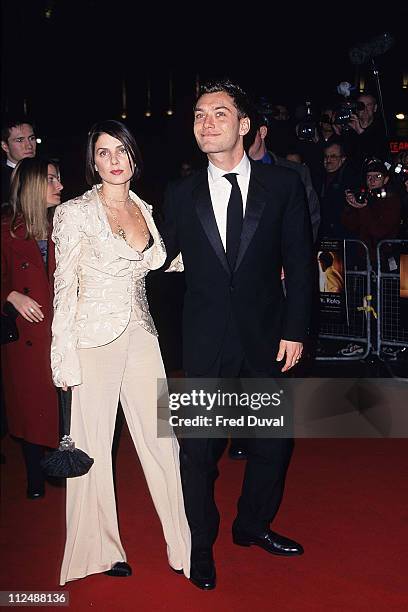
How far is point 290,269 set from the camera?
355cm

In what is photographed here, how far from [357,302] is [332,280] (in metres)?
0.30

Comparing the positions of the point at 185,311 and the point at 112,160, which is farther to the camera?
the point at 185,311

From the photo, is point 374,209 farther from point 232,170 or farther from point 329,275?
point 232,170

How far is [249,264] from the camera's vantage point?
3.48 meters

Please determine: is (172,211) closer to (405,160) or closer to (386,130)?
(405,160)

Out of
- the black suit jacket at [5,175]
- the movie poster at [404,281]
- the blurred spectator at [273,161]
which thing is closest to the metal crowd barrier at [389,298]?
the movie poster at [404,281]

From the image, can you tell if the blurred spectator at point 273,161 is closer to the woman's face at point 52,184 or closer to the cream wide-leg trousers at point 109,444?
the woman's face at point 52,184

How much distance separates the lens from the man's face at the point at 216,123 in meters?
3.38

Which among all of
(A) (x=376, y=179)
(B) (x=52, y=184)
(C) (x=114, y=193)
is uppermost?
(A) (x=376, y=179)

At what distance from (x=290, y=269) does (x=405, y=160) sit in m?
3.79

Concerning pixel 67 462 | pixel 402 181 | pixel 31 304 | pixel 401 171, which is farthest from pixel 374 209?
pixel 67 462

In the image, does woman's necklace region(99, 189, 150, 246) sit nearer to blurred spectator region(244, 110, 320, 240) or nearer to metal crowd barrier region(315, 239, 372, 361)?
blurred spectator region(244, 110, 320, 240)

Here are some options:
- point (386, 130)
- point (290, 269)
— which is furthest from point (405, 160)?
point (290, 269)

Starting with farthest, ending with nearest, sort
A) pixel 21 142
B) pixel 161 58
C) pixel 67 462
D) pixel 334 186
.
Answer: pixel 161 58, pixel 334 186, pixel 21 142, pixel 67 462
